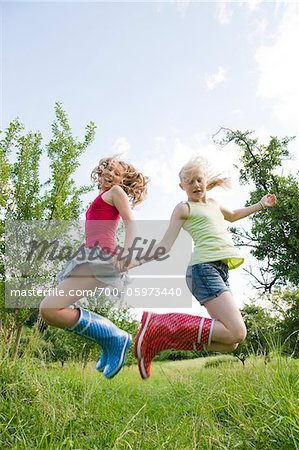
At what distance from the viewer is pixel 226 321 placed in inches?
118

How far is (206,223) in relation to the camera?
3242 millimetres

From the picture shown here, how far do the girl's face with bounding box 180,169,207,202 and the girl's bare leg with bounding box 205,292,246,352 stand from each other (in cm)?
72

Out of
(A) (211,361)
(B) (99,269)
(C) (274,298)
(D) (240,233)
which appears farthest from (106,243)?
(D) (240,233)

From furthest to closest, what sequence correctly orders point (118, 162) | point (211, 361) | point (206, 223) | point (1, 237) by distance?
point (1, 237) → point (211, 361) → point (118, 162) → point (206, 223)

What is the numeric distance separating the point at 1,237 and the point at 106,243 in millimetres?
6417

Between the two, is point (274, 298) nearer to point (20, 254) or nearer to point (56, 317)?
point (20, 254)

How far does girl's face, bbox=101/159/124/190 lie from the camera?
3434mm

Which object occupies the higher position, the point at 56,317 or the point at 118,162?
the point at 118,162

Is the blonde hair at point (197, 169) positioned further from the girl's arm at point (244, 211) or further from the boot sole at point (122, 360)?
the boot sole at point (122, 360)

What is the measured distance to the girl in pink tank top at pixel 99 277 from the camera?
3.09 meters

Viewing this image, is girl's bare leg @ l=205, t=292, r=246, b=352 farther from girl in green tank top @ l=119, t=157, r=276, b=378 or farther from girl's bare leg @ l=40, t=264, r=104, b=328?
girl's bare leg @ l=40, t=264, r=104, b=328

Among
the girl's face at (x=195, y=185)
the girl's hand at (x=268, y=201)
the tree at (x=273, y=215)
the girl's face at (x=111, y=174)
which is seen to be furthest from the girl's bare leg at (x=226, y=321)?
the tree at (x=273, y=215)

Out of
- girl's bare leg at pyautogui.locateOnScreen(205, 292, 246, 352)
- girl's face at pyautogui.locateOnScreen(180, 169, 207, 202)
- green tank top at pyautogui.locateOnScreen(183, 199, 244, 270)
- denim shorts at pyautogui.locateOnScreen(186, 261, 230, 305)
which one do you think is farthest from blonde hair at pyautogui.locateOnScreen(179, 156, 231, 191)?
girl's bare leg at pyautogui.locateOnScreen(205, 292, 246, 352)

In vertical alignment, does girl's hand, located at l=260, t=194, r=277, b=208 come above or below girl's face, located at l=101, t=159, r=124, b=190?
below
